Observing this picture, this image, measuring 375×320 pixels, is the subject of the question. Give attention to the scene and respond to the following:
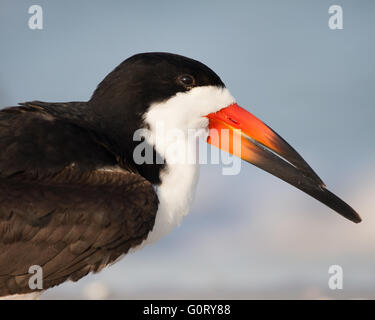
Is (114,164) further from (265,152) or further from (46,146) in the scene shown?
(265,152)

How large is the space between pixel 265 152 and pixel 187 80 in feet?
4.13

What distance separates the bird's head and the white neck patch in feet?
0.03

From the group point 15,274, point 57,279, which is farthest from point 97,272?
point 15,274

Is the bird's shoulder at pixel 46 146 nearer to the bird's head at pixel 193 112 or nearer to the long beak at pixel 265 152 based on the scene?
the bird's head at pixel 193 112

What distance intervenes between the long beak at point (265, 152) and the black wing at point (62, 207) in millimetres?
1348

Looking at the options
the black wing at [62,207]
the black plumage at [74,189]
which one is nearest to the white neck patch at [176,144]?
the black plumage at [74,189]

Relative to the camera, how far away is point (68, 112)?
626 centimetres

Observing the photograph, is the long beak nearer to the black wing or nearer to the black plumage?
the black plumage

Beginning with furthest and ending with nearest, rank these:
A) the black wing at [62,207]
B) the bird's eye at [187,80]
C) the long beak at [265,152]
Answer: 1. the long beak at [265,152]
2. the bird's eye at [187,80]
3. the black wing at [62,207]

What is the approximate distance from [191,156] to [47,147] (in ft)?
5.01

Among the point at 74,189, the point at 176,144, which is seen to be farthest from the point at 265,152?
the point at 74,189

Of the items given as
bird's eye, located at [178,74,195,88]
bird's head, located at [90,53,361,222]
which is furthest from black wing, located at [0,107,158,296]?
bird's eye, located at [178,74,195,88]

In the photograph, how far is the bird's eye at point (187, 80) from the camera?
611 cm

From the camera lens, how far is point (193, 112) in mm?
6230
